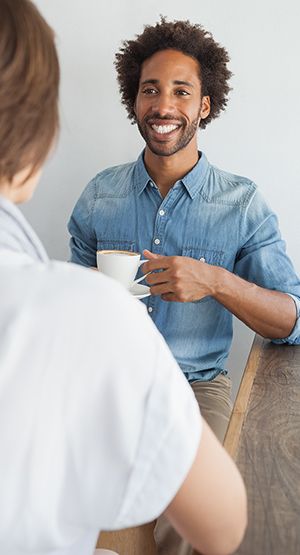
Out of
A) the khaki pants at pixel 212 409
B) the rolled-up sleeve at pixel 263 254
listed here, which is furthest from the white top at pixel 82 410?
the rolled-up sleeve at pixel 263 254

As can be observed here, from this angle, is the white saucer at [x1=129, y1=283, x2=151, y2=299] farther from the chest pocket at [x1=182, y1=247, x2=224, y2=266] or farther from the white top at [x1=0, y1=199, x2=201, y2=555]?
the white top at [x1=0, y1=199, x2=201, y2=555]

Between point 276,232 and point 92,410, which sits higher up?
point 92,410

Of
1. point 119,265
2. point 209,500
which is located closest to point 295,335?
point 119,265

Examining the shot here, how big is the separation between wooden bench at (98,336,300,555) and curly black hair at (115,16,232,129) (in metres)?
0.67

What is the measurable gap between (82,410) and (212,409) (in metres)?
1.08

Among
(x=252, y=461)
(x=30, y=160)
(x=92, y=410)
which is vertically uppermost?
(x=30, y=160)

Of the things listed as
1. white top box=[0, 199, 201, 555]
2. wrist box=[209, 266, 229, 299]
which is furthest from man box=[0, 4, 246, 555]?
wrist box=[209, 266, 229, 299]

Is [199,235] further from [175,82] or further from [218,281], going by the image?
[175,82]

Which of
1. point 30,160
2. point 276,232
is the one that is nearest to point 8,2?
point 30,160

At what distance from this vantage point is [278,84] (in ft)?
6.20

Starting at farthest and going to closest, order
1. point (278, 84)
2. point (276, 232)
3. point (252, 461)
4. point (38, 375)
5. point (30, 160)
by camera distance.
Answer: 1. point (278, 84)
2. point (276, 232)
3. point (252, 461)
4. point (30, 160)
5. point (38, 375)

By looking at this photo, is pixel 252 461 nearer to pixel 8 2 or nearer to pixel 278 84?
pixel 8 2

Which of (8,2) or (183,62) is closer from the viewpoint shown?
(8,2)

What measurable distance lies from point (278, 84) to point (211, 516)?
1.46m
